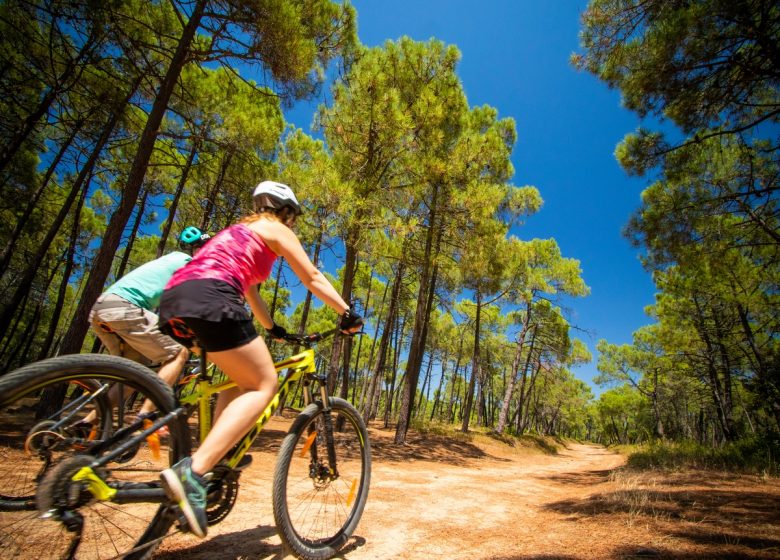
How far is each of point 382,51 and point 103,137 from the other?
7061 millimetres

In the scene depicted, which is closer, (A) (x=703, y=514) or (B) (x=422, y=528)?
(B) (x=422, y=528)

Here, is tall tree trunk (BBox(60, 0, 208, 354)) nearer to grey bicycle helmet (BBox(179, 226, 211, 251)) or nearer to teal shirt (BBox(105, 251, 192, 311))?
teal shirt (BBox(105, 251, 192, 311))

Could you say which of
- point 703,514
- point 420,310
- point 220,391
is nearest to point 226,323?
point 220,391

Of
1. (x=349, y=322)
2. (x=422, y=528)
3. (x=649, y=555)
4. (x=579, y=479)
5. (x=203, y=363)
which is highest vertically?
(x=349, y=322)

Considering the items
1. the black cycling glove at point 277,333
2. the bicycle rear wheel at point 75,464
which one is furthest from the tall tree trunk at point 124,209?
the black cycling glove at point 277,333

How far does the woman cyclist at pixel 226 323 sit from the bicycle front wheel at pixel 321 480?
0.40m

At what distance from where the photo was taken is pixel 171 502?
140 centimetres

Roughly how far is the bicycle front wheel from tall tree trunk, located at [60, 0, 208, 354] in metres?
4.24

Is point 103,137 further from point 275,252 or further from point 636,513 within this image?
point 636,513

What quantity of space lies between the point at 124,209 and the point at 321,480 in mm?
5071

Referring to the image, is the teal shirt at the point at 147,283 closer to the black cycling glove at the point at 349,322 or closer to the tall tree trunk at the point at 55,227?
the black cycling glove at the point at 349,322

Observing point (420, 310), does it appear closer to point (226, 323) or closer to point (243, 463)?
point (243, 463)

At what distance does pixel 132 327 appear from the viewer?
2.26 m

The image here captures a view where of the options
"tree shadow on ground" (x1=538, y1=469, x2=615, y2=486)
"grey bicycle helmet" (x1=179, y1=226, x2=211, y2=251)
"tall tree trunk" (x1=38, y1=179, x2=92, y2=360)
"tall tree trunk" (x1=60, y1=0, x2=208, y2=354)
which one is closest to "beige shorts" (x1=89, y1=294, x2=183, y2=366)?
"grey bicycle helmet" (x1=179, y1=226, x2=211, y2=251)
